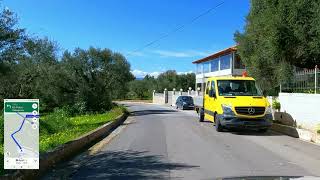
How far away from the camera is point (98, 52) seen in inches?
1694

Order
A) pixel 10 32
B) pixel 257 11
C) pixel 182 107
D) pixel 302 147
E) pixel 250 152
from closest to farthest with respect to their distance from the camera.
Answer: pixel 250 152
pixel 302 147
pixel 10 32
pixel 257 11
pixel 182 107

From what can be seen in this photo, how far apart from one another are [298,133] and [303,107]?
6.54ft

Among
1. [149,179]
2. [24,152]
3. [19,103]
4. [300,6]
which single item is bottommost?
[149,179]

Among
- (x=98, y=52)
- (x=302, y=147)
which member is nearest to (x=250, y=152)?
(x=302, y=147)

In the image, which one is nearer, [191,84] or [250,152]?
[250,152]

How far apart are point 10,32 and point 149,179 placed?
873 cm

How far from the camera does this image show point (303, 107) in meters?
19.5

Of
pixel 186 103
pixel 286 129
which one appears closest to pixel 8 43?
pixel 286 129

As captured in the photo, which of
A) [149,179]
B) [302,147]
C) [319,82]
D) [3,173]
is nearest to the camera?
[3,173]

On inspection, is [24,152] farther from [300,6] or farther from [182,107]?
[182,107]

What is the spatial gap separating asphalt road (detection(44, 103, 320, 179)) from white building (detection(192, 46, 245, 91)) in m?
35.5

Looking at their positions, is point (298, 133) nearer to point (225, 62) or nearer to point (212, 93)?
point (212, 93)

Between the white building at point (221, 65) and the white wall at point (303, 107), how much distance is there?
98.7ft
